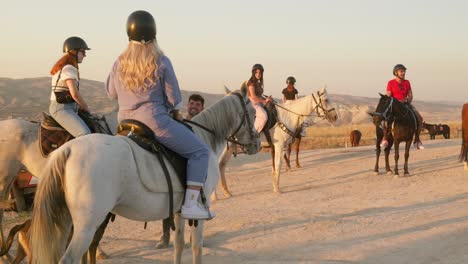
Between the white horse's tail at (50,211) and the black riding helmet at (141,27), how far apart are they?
1318 mm

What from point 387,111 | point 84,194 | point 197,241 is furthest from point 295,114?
point 84,194

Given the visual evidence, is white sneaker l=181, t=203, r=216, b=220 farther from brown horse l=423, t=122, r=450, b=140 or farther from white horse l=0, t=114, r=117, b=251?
brown horse l=423, t=122, r=450, b=140

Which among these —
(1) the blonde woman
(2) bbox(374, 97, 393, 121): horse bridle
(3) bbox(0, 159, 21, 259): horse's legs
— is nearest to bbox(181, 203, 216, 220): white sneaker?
(1) the blonde woman

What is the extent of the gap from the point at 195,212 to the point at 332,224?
431 centimetres

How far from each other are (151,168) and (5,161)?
3.17m

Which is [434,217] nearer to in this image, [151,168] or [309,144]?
[151,168]

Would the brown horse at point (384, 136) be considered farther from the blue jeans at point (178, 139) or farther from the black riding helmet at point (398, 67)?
the blue jeans at point (178, 139)

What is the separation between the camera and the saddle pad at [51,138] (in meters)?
6.62

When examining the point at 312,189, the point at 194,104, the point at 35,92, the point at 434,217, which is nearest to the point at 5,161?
the point at 194,104

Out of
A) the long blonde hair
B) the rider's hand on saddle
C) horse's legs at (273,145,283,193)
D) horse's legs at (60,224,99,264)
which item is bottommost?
horse's legs at (273,145,283,193)

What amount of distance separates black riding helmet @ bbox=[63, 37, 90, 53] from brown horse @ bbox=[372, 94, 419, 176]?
32.0 feet

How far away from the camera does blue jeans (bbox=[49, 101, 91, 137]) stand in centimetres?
660

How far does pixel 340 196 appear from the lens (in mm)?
11750

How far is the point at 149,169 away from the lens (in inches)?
179
